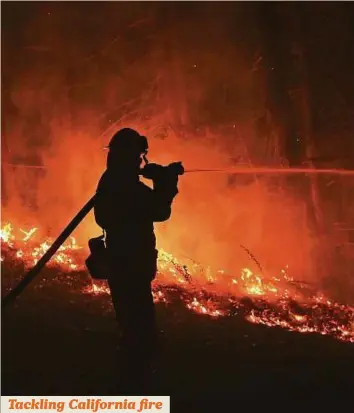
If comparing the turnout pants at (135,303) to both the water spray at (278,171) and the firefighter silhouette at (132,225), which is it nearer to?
the firefighter silhouette at (132,225)

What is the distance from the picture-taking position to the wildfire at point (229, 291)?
231 inches

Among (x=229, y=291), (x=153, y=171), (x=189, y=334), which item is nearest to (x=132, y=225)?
(x=153, y=171)

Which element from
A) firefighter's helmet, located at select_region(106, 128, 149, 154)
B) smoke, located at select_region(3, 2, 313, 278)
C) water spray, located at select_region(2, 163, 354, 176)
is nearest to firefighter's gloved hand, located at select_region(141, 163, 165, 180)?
firefighter's helmet, located at select_region(106, 128, 149, 154)

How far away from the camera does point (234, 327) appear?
5570 millimetres

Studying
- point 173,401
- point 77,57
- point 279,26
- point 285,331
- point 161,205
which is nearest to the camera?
point 161,205

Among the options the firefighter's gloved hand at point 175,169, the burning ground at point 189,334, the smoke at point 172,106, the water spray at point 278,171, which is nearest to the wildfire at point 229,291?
the burning ground at point 189,334

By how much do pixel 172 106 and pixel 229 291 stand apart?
8.26 ft

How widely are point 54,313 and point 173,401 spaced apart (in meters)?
1.95

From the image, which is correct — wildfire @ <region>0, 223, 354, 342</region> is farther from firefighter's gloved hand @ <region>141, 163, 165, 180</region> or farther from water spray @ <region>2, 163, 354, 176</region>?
firefighter's gloved hand @ <region>141, 163, 165, 180</region>

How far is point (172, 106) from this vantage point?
651 centimetres

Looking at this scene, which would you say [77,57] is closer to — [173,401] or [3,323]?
[3,323]

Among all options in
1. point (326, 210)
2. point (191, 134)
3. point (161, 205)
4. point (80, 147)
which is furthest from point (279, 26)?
point (161, 205)

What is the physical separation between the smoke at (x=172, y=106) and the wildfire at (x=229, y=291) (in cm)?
20

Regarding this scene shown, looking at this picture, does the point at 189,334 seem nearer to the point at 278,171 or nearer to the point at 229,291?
the point at 229,291
